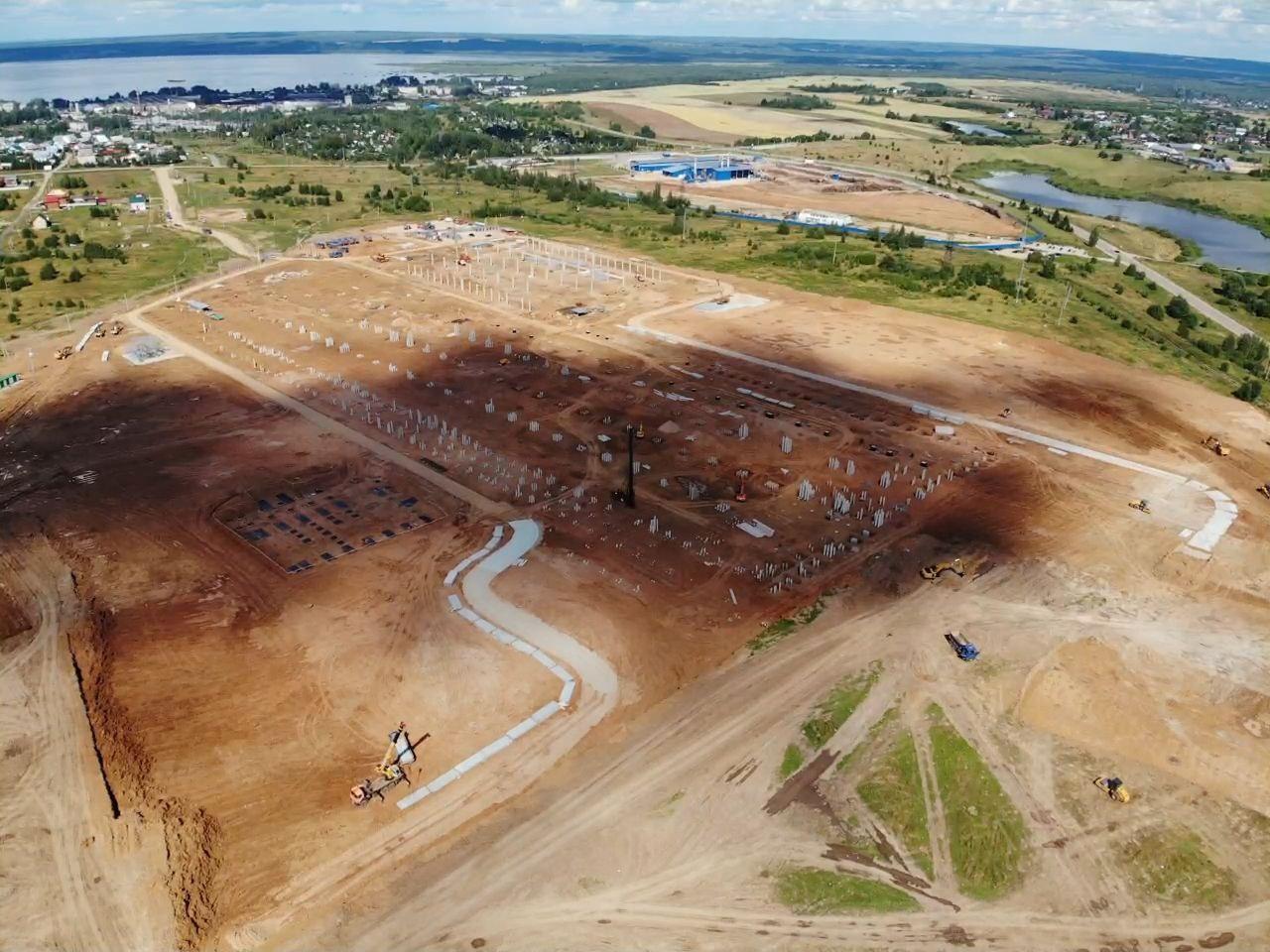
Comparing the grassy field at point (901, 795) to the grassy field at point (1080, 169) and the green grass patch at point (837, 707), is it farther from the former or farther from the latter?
the grassy field at point (1080, 169)

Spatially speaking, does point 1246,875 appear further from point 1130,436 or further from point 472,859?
point 1130,436

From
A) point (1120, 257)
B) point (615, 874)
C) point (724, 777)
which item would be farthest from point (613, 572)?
point (1120, 257)

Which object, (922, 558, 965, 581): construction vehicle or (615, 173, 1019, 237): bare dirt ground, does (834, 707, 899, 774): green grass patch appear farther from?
(615, 173, 1019, 237): bare dirt ground

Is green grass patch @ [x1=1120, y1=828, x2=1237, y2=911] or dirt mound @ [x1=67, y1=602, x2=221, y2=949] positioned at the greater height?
green grass patch @ [x1=1120, y1=828, x2=1237, y2=911]

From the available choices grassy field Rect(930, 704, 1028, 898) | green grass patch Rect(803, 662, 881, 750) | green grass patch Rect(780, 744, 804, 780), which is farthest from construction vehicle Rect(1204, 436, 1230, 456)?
green grass patch Rect(780, 744, 804, 780)

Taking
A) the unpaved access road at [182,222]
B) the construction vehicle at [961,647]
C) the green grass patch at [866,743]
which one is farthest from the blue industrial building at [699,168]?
A: the green grass patch at [866,743]

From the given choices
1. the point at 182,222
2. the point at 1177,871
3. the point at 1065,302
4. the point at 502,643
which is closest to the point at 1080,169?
the point at 1065,302
